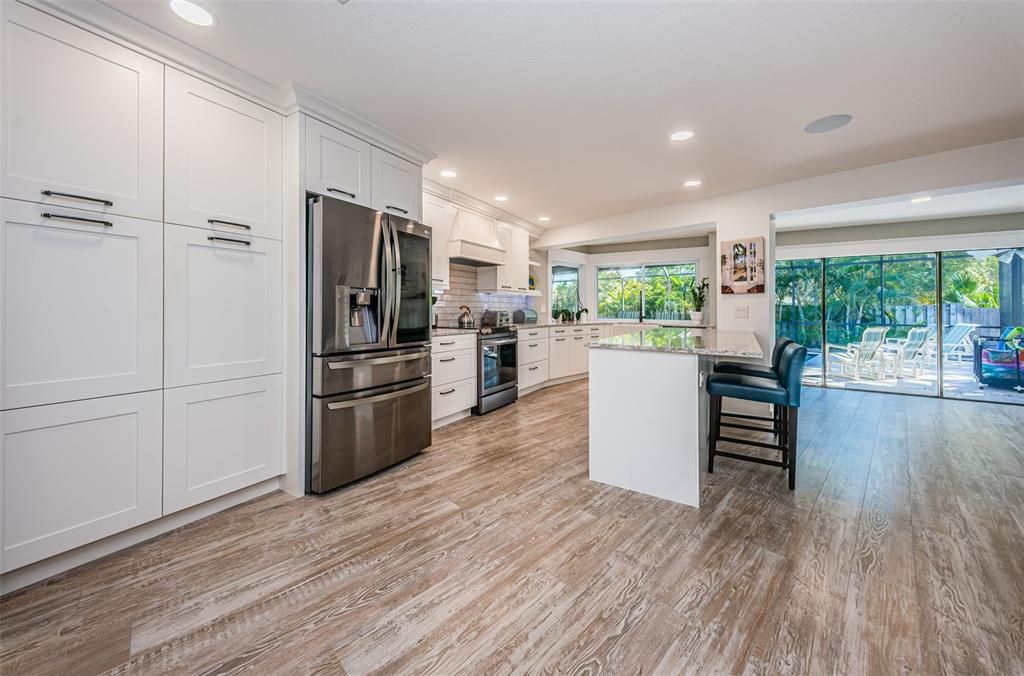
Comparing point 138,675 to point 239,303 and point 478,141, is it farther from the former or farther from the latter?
point 478,141

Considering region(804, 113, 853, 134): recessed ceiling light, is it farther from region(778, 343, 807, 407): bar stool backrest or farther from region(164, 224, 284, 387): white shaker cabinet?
region(164, 224, 284, 387): white shaker cabinet

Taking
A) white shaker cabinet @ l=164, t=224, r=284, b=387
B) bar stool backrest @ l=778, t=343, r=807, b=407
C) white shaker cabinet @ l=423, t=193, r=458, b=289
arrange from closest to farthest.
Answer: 1. white shaker cabinet @ l=164, t=224, r=284, b=387
2. bar stool backrest @ l=778, t=343, r=807, b=407
3. white shaker cabinet @ l=423, t=193, r=458, b=289

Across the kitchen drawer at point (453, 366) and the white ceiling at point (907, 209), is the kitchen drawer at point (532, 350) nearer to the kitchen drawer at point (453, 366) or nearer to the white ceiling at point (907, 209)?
the kitchen drawer at point (453, 366)

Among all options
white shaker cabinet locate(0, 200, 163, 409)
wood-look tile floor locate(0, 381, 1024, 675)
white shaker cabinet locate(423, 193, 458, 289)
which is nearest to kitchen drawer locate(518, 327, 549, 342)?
white shaker cabinet locate(423, 193, 458, 289)

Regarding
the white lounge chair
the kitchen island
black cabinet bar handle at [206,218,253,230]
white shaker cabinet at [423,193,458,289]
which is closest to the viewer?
black cabinet bar handle at [206,218,253,230]

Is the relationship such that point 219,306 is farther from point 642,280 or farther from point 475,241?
point 642,280

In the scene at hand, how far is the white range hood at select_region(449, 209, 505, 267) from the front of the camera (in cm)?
433

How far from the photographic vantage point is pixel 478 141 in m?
3.06

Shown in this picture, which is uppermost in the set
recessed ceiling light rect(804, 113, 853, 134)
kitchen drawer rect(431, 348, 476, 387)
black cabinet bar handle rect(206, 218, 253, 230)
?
recessed ceiling light rect(804, 113, 853, 134)

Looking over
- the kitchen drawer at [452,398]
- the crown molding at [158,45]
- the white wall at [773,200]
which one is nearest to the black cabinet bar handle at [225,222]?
the crown molding at [158,45]

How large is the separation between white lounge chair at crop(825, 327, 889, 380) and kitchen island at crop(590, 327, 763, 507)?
4669mm

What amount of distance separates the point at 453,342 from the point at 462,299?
1.24 m

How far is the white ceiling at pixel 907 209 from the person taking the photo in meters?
3.92

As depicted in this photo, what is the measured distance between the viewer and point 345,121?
103 inches
